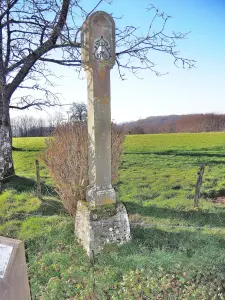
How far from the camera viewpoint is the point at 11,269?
1.41 metres

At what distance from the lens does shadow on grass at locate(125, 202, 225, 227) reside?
573cm

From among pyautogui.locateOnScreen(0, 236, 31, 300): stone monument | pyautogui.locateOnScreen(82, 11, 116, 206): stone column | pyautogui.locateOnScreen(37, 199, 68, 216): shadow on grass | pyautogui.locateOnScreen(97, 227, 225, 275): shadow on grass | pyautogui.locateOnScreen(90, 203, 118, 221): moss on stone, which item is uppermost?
pyautogui.locateOnScreen(82, 11, 116, 206): stone column

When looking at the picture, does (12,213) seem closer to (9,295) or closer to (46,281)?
(46,281)

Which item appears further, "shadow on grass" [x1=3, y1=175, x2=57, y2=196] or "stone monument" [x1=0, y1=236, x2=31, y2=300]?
"shadow on grass" [x1=3, y1=175, x2=57, y2=196]

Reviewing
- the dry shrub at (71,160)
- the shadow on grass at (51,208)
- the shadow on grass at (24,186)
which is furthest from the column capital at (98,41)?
the shadow on grass at (24,186)

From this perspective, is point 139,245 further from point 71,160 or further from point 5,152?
point 5,152

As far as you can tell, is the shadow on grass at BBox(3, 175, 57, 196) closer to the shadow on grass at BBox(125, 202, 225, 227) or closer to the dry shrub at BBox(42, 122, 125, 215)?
the dry shrub at BBox(42, 122, 125, 215)

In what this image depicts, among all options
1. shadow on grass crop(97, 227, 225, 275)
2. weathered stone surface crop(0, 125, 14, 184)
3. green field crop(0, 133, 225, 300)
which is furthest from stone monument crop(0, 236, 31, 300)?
weathered stone surface crop(0, 125, 14, 184)

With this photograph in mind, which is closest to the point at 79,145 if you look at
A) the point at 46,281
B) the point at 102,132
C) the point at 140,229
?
the point at 102,132

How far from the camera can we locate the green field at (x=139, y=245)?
3465 mm

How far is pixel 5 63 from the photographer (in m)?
8.91

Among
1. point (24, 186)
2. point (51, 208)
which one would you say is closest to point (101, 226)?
point (51, 208)

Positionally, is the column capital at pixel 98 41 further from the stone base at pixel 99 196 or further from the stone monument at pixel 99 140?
the stone base at pixel 99 196

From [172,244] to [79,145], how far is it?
8.38ft
